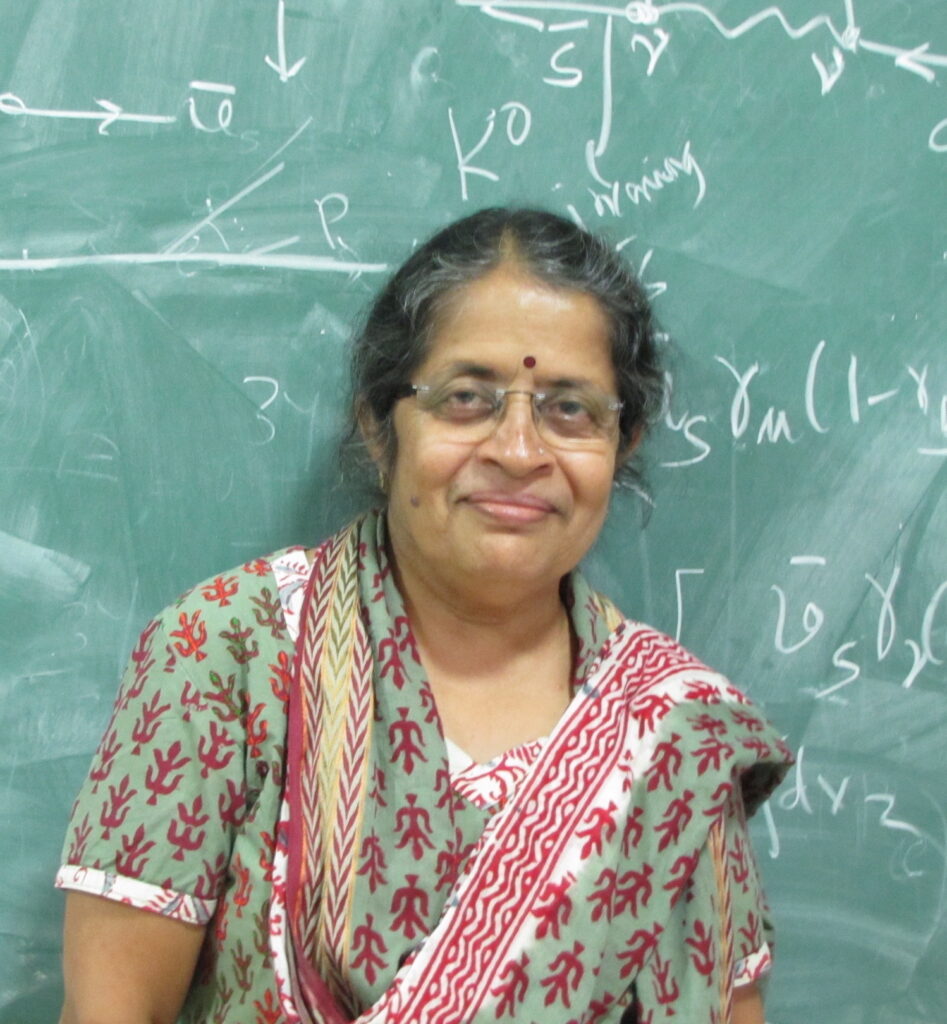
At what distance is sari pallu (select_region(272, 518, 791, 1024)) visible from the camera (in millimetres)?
966

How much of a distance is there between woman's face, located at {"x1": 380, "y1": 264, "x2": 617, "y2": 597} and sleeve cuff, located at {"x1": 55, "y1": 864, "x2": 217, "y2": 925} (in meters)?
0.41

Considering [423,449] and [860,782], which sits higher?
[423,449]

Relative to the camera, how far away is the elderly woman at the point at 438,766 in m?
0.97

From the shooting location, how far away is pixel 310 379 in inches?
49.6

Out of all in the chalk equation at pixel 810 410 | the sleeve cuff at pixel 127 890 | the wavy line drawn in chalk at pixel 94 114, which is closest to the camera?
the sleeve cuff at pixel 127 890

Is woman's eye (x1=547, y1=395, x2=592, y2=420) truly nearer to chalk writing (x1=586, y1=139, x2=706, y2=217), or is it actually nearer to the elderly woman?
the elderly woman

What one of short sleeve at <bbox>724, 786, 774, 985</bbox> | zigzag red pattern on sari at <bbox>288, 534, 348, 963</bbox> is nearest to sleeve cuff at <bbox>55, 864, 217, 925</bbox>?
zigzag red pattern on sari at <bbox>288, 534, 348, 963</bbox>

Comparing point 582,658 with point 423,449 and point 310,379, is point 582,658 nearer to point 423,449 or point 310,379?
point 423,449

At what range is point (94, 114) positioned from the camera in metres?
1.19

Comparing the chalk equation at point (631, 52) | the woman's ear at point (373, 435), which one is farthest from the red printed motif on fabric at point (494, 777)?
the chalk equation at point (631, 52)

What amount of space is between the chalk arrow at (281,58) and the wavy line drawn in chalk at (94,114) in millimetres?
133

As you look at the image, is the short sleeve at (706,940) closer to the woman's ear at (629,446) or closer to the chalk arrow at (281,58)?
the woman's ear at (629,446)

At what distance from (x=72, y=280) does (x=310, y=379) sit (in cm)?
30

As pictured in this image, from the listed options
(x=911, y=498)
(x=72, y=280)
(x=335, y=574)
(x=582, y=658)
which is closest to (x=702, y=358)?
(x=911, y=498)
